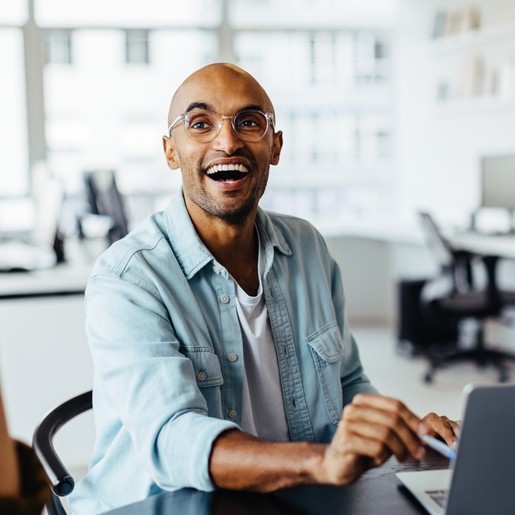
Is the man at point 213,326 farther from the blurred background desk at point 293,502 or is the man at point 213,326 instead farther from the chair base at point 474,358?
the chair base at point 474,358

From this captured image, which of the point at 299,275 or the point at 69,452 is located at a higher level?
the point at 299,275

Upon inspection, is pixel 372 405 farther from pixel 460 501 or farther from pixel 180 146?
pixel 180 146

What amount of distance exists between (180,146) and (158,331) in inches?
14.5

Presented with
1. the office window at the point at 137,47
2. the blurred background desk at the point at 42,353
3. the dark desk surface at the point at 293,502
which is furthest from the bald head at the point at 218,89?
the office window at the point at 137,47

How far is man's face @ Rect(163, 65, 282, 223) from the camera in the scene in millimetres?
1495

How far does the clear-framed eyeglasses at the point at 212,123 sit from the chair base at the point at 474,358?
11.8ft

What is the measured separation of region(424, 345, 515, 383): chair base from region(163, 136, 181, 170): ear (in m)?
3.51

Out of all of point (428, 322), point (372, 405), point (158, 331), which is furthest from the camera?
point (428, 322)

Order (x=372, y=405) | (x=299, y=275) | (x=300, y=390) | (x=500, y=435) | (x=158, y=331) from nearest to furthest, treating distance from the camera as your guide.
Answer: (x=500, y=435) < (x=372, y=405) < (x=158, y=331) < (x=300, y=390) < (x=299, y=275)

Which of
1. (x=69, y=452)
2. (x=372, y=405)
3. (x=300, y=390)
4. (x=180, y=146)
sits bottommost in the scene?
(x=69, y=452)

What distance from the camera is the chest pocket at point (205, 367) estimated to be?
1.39m

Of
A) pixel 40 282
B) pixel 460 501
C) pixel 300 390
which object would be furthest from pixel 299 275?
pixel 40 282

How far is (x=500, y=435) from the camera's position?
0.88 m

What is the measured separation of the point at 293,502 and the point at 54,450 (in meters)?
0.52
